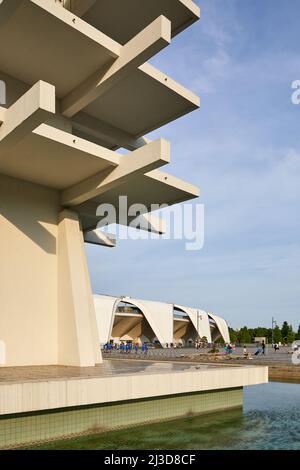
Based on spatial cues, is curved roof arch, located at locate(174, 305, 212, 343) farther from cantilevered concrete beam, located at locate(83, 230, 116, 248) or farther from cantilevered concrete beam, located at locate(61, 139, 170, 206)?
cantilevered concrete beam, located at locate(61, 139, 170, 206)

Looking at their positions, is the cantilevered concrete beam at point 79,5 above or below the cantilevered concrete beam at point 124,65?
above

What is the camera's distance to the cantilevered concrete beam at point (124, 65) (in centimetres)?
1145

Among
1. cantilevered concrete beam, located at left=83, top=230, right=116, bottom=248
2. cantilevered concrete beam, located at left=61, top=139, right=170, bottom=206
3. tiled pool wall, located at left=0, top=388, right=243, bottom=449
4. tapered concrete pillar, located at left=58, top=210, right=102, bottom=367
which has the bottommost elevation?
tiled pool wall, located at left=0, top=388, right=243, bottom=449

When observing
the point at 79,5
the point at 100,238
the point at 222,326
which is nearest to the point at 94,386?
the point at 79,5

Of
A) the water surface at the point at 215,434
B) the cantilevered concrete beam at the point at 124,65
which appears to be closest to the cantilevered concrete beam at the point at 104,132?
the cantilevered concrete beam at the point at 124,65

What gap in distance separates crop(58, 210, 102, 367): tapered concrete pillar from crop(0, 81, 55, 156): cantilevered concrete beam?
13.6 ft

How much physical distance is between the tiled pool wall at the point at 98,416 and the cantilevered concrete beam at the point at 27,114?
6511 mm

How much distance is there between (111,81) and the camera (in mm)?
12938

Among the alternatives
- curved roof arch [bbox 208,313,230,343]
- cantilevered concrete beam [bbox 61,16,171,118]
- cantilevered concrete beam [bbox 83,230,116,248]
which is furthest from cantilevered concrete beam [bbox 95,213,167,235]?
curved roof arch [bbox 208,313,230,343]

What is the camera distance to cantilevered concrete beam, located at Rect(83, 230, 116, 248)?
70.1ft

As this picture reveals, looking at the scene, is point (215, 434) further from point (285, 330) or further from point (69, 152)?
point (285, 330)

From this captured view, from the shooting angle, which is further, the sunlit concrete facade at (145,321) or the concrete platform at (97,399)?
the sunlit concrete facade at (145,321)

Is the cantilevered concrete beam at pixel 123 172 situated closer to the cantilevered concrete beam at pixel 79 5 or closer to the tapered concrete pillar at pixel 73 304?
the tapered concrete pillar at pixel 73 304
